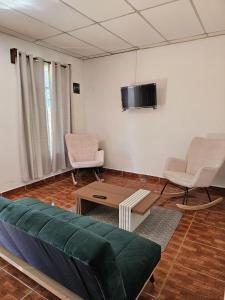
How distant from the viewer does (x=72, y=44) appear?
354cm

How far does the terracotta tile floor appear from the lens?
1.50m

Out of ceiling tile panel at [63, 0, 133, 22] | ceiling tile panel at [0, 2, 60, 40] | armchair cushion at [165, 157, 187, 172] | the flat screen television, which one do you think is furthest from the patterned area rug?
ceiling tile panel at [0, 2, 60, 40]

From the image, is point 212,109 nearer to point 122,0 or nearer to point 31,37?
point 122,0

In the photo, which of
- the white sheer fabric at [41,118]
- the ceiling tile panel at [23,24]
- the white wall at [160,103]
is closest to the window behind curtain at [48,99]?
the white sheer fabric at [41,118]

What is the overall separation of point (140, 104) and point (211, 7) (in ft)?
5.82

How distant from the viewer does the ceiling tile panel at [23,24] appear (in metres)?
2.47

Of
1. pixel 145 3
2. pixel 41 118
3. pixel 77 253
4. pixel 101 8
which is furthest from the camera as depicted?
pixel 41 118

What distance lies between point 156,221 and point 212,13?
98.4 inches

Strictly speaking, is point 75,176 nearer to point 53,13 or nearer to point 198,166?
point 198,166

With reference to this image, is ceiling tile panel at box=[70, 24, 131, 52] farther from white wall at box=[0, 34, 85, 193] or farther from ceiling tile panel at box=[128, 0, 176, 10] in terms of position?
white wall at box=[0, 34, 85, 193]

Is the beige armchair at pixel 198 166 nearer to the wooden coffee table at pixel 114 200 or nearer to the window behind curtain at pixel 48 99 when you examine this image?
the wooden coffee table at pixel 114 200

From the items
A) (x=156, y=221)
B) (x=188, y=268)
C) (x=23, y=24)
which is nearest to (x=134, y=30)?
(x=23, y=24)

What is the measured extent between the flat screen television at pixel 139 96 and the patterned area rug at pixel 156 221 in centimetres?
185

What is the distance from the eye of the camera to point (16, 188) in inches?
135
